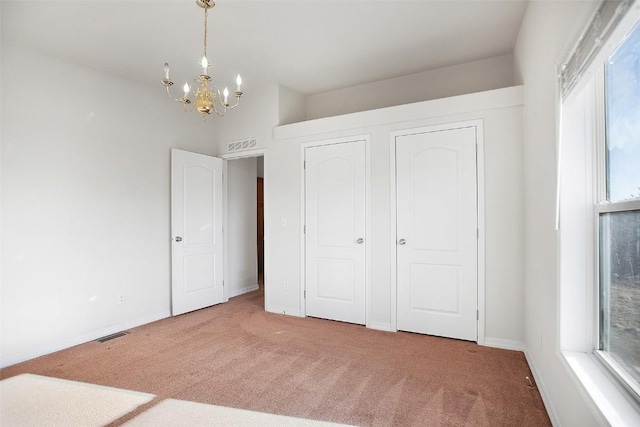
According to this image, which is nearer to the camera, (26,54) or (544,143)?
(544,143)

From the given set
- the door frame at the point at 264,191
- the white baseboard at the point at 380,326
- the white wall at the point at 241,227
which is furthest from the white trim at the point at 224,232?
the white baseboard at the point at 380,326

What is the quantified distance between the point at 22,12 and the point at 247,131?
2461mm

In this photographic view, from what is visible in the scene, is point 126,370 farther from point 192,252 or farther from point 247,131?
point 247,131

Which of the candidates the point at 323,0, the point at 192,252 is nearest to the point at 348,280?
the point at 192,252

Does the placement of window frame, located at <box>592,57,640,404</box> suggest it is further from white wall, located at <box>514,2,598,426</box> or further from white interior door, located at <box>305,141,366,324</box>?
white interior door, located at <box>305,141,366,324</box>

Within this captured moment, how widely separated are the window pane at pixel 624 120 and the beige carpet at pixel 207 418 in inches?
75.5

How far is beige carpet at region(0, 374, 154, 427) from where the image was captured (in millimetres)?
2092

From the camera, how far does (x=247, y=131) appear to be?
4676mm

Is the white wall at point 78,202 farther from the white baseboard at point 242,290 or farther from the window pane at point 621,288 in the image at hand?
the window pane at point 621,288

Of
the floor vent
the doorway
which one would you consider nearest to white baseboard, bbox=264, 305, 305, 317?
the doorway

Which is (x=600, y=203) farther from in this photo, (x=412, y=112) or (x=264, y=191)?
(x=264, y=191)

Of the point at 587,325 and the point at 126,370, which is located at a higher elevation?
the point at 587,325

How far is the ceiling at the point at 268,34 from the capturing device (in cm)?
271

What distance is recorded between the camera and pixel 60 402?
2.29 metres
